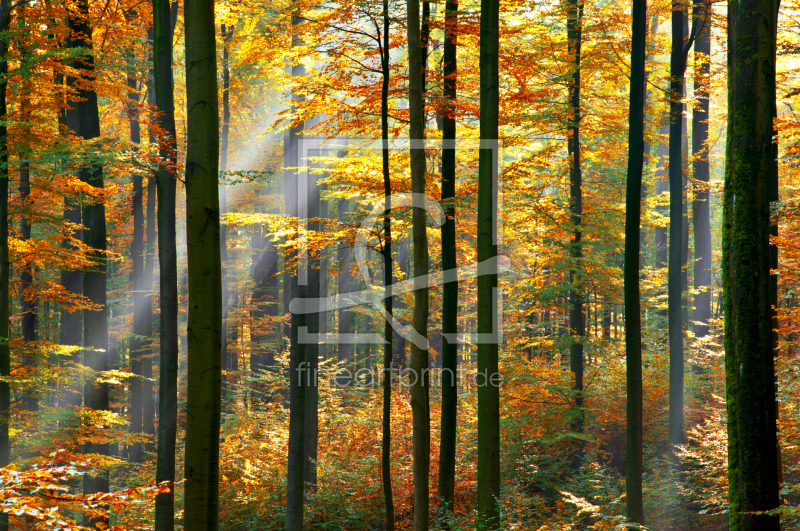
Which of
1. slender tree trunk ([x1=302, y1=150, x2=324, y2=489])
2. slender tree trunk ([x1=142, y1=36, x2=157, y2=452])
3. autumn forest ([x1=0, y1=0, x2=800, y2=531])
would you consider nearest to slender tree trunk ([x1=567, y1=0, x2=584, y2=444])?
autumn forest ([x1=0, y1=0, x2=800, y2=531])

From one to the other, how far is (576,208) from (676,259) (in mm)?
2843

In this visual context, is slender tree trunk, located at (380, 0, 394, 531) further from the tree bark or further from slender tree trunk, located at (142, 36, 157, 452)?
slender tree trunk, located at (142, 36, 157, 452)

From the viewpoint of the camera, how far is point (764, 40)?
15.6ft

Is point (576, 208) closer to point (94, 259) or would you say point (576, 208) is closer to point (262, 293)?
point (94, 259)

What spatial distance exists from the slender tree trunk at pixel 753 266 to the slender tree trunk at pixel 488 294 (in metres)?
3.11

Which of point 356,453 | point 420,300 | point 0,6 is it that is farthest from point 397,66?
point 356,453

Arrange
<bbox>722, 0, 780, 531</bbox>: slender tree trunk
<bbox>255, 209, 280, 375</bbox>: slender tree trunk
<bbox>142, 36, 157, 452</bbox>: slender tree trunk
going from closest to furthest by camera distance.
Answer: <bbox>722, 0, 780, 531</bbox>: slender tree trunk < <bbox>142, 36, 157, 452</bbox>: slender tree trunk < <bbox>255, 209, 280, 375</bbox>: slender tree trunk

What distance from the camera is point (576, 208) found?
→ 12812mm

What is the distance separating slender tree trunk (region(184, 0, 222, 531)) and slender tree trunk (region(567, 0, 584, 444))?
9006mm

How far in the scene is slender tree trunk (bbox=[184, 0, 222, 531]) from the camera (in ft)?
14.6

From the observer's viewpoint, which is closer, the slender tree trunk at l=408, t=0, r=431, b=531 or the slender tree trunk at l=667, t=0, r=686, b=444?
the slender tree trunk at l=408, t=0, r=431, b=531

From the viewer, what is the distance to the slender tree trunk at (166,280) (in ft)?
29.5

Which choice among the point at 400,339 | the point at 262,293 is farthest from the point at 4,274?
the point at 262,293

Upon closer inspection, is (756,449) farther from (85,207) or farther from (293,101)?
(85,207)
